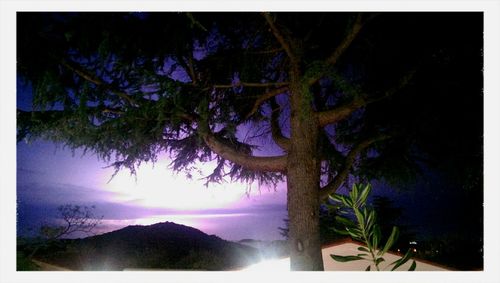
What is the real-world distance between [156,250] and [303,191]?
692cm

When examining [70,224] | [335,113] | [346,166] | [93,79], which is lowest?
[70,224]

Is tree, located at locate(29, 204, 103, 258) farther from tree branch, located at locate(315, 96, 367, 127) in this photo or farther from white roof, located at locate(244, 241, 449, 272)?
tree branch, located at locate(315, 96, 367, 127)

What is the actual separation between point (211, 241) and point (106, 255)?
9.20 feet

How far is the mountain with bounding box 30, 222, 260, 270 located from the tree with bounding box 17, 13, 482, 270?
12.0 feet

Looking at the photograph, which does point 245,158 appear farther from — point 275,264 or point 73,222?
point 73,222

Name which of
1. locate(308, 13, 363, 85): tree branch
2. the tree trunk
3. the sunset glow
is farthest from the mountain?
locate(308, 13, 363, 85): tree branch

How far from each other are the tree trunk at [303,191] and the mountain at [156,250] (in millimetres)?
3617

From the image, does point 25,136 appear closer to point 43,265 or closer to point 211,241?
point 43,265

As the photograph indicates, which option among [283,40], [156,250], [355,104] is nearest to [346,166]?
[355,104]

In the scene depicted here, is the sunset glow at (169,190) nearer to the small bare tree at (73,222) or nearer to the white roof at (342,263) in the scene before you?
the small bare tree at (73,222)

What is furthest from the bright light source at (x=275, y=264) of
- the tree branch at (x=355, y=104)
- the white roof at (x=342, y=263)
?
the tree branch at (x=355, y=104)

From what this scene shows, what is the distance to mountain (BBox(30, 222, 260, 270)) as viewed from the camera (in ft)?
30.6

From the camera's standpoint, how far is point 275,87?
604cm

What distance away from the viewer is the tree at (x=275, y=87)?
4195mm
